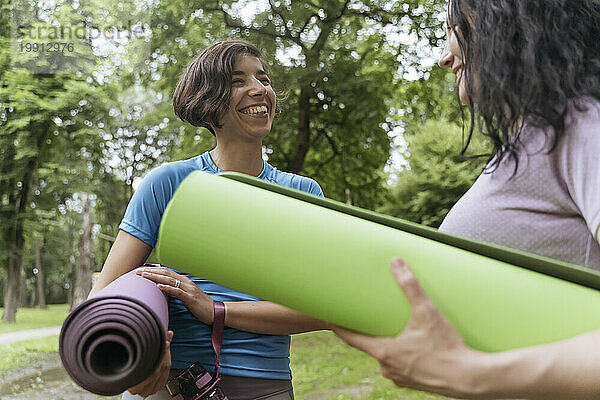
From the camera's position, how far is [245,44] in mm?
1669

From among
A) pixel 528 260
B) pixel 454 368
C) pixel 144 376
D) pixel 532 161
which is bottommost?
pixel 144 376

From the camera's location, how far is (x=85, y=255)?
13867 mm

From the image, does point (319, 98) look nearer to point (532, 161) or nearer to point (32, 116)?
point (32, 116)

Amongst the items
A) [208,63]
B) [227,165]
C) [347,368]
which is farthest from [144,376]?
[347,368]

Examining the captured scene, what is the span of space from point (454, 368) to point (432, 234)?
0.17m

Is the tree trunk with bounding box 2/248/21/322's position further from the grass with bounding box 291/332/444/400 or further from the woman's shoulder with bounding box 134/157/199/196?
the woman's shoulder with bounding box 134/157/199/196

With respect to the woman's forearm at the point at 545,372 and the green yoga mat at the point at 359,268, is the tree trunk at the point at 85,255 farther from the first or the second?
the woman's forearm at the point at 545,372

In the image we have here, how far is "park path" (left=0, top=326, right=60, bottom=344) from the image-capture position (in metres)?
12.4

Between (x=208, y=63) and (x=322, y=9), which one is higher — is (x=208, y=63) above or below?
below

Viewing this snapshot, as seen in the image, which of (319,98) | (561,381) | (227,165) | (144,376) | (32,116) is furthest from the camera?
(32,116)

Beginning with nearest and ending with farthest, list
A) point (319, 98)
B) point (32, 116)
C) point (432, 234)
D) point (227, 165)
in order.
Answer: point (432, 234), point (227, 165), point (319, 98), point (32, 116)

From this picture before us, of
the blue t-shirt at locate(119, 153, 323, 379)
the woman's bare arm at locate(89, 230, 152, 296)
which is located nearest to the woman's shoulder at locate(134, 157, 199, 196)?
the blue t-shirt at locate(119, 153, 323, 379)

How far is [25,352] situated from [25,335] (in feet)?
7.09

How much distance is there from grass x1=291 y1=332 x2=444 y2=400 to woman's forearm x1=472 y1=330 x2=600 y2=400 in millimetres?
6482
